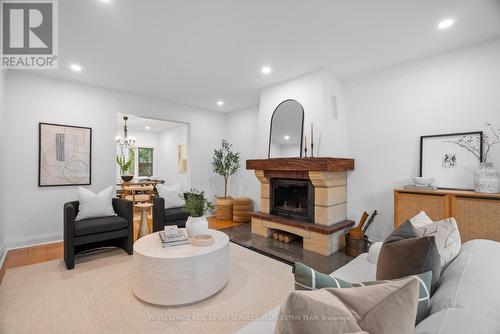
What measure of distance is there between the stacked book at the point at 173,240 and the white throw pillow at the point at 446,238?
197 centimetres

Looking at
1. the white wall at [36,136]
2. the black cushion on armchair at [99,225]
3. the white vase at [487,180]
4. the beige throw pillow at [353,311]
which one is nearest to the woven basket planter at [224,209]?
the white wall at [36,136]

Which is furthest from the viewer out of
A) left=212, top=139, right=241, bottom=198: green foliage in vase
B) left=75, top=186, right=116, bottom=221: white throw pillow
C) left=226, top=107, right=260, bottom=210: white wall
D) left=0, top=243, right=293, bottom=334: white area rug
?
left=212, top=139, right=241, bottom=198: green foliage in vase

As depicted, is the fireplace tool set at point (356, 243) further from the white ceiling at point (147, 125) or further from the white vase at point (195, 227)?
the white ceiling at point (147, 125)

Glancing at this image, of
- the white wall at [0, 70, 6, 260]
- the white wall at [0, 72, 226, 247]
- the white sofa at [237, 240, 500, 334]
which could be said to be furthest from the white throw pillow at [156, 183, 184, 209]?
the white sofa at [237, 240, 500, 334]

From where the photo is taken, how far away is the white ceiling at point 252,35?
81.9 inches

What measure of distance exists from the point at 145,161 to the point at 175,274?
793 centimetres

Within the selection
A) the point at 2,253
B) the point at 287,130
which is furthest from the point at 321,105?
the point at 2,253

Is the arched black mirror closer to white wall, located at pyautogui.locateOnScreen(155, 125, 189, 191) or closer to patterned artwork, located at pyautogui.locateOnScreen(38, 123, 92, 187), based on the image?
patterned artwork, located at pyautogui.locateOnScreen(38, 123, 92, 187)

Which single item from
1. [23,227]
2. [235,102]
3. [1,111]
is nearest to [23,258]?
[23,227]

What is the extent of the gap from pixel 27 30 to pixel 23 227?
2.81m

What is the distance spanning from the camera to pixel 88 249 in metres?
3.15

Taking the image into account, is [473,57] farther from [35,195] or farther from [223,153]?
[35,195]

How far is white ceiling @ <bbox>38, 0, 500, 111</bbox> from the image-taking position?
2080 mm

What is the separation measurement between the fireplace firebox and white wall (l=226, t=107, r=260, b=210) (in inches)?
45.4
